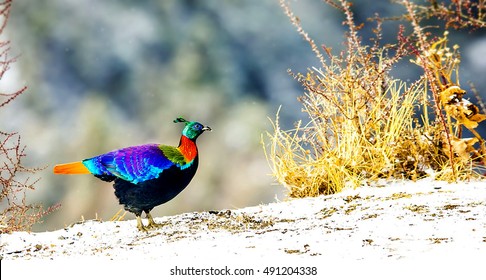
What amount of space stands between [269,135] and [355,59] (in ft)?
2.82

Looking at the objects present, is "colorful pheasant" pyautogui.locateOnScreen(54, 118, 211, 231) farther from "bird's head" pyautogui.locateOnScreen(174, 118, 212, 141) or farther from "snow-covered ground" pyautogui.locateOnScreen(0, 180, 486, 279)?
"snow-covered ground" pyautogui.locateOnScreen(0, 180, 486, 279)

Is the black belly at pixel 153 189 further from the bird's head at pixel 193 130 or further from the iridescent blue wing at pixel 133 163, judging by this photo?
the bird's head at pixel 193 130

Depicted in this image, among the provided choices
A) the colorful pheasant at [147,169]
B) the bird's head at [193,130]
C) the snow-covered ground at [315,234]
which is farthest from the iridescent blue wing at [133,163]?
the snow-covered ground at [315,234]

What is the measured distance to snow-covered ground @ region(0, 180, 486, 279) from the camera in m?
2.22

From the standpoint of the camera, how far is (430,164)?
4.21 m

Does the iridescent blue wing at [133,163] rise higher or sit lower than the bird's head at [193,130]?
lower

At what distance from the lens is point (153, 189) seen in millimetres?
3145

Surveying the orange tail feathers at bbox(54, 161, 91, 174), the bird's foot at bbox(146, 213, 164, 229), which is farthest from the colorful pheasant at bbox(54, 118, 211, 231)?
the bird's foot at bbox(146, 213, 164, 229)

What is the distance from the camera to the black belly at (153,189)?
10.3 feet

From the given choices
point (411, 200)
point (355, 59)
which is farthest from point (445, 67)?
point (411, 200)

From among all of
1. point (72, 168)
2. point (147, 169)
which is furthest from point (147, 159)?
point (72, 168)

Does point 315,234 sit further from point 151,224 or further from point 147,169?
point 151,224

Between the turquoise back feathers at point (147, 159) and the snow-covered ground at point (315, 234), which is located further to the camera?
the turquoise back feathers at point (147, 159)

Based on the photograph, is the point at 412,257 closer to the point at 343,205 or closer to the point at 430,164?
the point at 343,205
